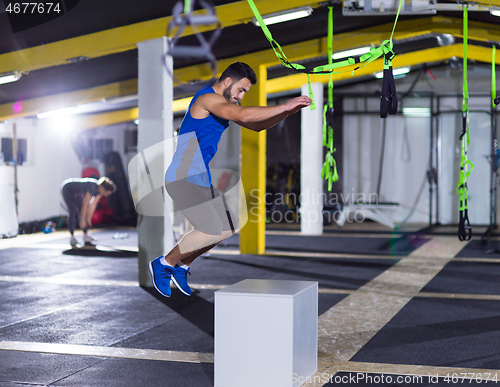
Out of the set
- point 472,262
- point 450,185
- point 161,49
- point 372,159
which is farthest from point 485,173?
point 161,49

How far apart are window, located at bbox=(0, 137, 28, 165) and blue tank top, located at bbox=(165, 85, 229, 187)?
31.2 ft

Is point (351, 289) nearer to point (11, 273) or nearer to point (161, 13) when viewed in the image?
point (161, 13)

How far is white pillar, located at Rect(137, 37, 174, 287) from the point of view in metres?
5.84

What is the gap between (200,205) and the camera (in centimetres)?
311

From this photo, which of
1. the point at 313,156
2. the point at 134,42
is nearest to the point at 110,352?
the point at 134,42

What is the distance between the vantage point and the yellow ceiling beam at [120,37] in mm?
5949

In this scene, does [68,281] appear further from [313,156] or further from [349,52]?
[313,156]

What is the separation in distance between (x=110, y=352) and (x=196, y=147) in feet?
5.01

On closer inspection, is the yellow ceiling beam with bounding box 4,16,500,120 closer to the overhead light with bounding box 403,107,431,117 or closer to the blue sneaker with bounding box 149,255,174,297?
the overhead light with bounding box 403,107,431,117

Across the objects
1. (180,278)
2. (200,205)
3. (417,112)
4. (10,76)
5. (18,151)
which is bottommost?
A: (180,278)

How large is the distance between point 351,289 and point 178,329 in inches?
89.9

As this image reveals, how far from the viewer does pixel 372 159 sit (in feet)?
48.0

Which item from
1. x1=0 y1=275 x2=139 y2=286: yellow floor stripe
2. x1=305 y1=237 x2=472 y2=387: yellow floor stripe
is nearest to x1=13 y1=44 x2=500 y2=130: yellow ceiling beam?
x1=305 y1=237 x2=472 y2=387: yellow floor stripe

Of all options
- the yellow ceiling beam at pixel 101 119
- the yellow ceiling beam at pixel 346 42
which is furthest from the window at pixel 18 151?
the yellow ceiling beam at pixel 346 42
